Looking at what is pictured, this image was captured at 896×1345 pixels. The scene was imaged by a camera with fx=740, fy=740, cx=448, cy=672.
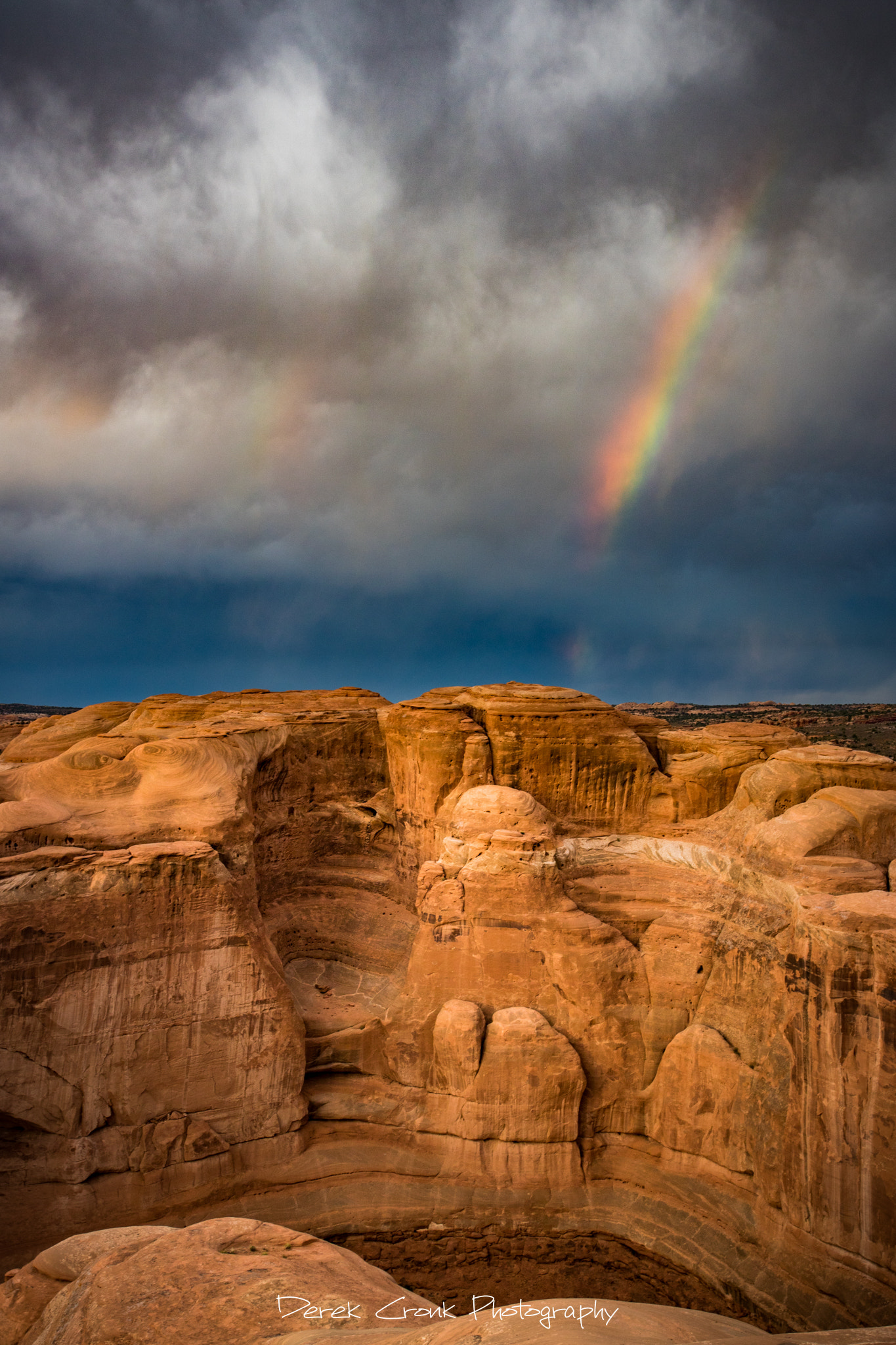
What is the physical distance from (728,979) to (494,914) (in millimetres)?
4490

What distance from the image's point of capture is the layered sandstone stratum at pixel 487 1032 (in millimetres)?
11398

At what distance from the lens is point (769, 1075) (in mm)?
12445

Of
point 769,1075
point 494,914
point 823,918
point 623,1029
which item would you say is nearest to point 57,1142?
point 494,914

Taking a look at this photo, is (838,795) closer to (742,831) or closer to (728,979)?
(742,831)
